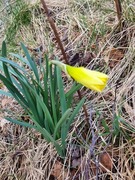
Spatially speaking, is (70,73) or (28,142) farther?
(28,142)

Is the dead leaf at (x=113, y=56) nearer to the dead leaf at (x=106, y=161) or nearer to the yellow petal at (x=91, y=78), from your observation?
the dead leaf at (x=106, y=161)

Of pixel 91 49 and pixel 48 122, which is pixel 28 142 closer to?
pixel 48 122

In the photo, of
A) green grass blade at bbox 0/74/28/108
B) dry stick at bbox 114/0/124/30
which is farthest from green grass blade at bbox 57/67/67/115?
dry stick at bbox 114/0/124/30

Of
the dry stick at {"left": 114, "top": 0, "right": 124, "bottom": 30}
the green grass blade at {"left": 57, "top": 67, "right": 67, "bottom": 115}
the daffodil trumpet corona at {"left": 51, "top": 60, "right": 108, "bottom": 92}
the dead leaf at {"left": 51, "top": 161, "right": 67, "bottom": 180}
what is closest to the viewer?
the daffodil trumpet corona at {"left": 51, "top": 60, "right": 108, "bottom": 92}

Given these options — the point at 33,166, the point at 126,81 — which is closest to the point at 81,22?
the point at 126,81

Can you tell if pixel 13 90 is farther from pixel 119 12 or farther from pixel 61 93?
pixel 119 12

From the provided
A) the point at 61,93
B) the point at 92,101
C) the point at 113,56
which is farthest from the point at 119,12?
the point at 61,93

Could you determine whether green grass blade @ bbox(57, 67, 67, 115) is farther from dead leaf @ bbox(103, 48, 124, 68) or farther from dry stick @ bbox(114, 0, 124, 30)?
dry stick @ bbox(114, 0, 124, 30)

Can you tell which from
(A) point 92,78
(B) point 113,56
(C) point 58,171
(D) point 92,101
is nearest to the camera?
(A) point 92,78
